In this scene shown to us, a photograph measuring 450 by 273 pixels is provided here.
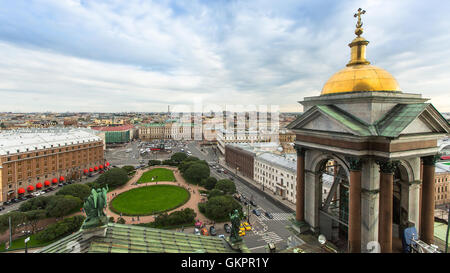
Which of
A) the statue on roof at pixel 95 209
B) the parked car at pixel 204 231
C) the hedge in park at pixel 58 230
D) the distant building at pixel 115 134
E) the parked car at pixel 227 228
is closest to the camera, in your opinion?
the statue on roof at pixel 95 209

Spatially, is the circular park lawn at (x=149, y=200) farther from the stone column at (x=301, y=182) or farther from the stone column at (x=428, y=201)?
the stone column at (x=428, y=201)

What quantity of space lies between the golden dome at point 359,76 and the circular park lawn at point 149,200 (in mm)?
49266

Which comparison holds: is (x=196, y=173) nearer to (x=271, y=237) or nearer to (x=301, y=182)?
(x=271, y=237)

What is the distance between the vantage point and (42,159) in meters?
71.6

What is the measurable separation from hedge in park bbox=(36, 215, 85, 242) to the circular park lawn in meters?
10.5

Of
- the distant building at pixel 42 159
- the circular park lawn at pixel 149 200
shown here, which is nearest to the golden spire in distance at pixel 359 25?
the circular park lawn at pixel 149 200

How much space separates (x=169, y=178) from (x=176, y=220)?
3450cm

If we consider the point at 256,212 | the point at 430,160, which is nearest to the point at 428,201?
the point at 430,160

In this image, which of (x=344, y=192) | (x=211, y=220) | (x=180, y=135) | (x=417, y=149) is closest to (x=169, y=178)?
(x=211, y=220)

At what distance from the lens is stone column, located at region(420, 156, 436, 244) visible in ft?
45.6

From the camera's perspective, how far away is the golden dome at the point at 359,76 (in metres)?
13.5

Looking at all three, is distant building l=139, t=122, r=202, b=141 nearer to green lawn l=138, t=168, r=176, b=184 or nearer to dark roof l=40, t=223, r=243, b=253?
green lawn l=138, t=168, r=176, b=184

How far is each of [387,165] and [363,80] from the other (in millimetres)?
5219

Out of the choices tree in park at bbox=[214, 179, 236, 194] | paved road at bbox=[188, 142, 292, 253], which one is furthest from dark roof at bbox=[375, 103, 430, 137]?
tree in park at bbox=[214, 179, 236, 194]
